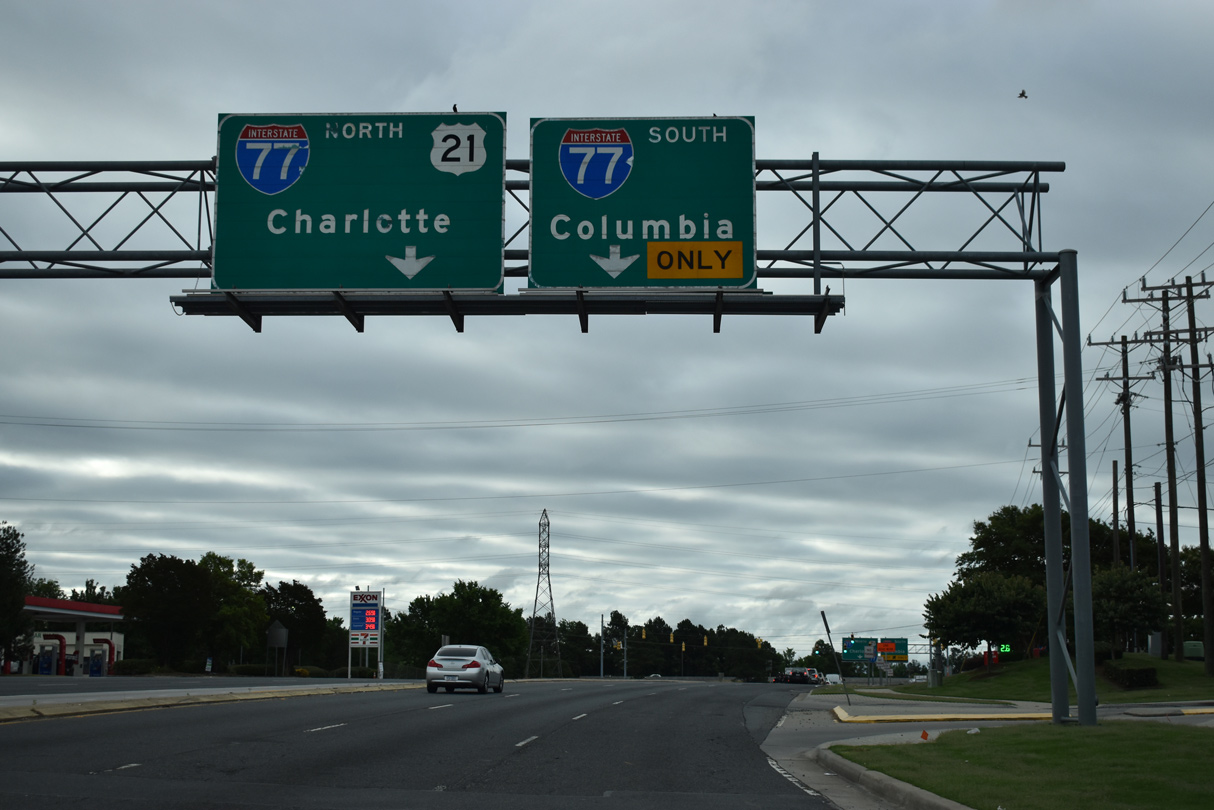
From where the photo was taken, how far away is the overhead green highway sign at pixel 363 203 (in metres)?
18.9

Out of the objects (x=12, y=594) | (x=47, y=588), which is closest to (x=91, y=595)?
(x=47, y=588)

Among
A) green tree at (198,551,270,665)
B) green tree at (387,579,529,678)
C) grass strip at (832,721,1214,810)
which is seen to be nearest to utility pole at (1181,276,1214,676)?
grass strip at (832,721,1214,810)

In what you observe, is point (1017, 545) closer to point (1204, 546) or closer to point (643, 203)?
point (1204, 546)

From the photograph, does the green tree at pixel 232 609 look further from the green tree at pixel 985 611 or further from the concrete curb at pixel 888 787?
the concrete curb at pixel 888 787

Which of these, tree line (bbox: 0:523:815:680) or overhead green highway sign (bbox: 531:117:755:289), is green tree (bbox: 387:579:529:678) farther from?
overhead green highway sign (bbox: 531:117:755:289)

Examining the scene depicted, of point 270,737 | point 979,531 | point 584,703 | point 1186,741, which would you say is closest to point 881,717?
point 584,703

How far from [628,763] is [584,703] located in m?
17.2

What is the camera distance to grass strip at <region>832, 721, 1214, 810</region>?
10867mm

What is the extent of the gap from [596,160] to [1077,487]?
9.97m

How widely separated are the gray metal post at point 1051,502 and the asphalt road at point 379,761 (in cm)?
571

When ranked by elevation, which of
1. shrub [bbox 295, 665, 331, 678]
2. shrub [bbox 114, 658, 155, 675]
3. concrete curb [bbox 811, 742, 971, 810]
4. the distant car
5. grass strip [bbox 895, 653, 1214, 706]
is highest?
concrete curb [bbox 811, 742, 971, 810]

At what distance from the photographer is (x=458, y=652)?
3831 centimetres

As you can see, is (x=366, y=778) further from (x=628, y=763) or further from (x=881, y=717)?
(x=881, y=717)

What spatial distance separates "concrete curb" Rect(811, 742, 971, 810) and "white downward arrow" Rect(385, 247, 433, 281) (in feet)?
→ 33.5
